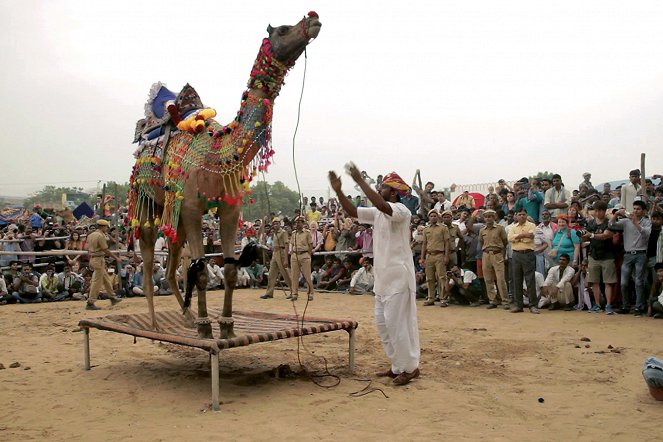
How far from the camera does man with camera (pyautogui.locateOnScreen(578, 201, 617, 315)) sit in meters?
10.6

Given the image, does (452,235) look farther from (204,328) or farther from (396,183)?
(204,328)

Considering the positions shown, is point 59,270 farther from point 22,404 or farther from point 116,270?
point 22,404

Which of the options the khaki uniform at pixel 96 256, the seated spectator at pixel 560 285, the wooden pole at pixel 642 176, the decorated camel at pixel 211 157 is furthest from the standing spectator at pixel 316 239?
the decorated camel at pixel 211 157

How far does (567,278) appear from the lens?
1141 centimetres

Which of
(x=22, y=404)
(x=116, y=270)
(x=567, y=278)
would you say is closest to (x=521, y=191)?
(x=567, y=278)

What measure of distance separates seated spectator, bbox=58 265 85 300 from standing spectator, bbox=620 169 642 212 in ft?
42.9

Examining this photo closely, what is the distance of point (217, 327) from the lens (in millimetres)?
6906

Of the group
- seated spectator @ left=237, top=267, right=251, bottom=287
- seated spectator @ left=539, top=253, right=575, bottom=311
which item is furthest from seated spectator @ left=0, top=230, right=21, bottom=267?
seated spectator @ left=539, top=253, right=575, bottom=311

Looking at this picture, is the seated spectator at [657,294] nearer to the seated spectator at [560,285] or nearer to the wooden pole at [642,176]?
the seated spectator at [560,285]

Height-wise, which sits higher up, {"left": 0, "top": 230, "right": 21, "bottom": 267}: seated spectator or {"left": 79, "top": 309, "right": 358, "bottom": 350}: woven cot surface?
{"left": 0, "top": 230, "right": 21, "bottom": 267}: seated spectator

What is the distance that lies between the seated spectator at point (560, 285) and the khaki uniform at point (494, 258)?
2.70ft

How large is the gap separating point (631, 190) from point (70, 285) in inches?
532

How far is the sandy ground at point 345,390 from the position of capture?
4.75 meters

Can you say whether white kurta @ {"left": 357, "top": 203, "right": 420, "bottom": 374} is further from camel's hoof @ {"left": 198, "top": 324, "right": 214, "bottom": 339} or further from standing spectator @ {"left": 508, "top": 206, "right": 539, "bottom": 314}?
standing spectator @ {"left": 508, "top": 206, "right": 539, "bottom": 314}
